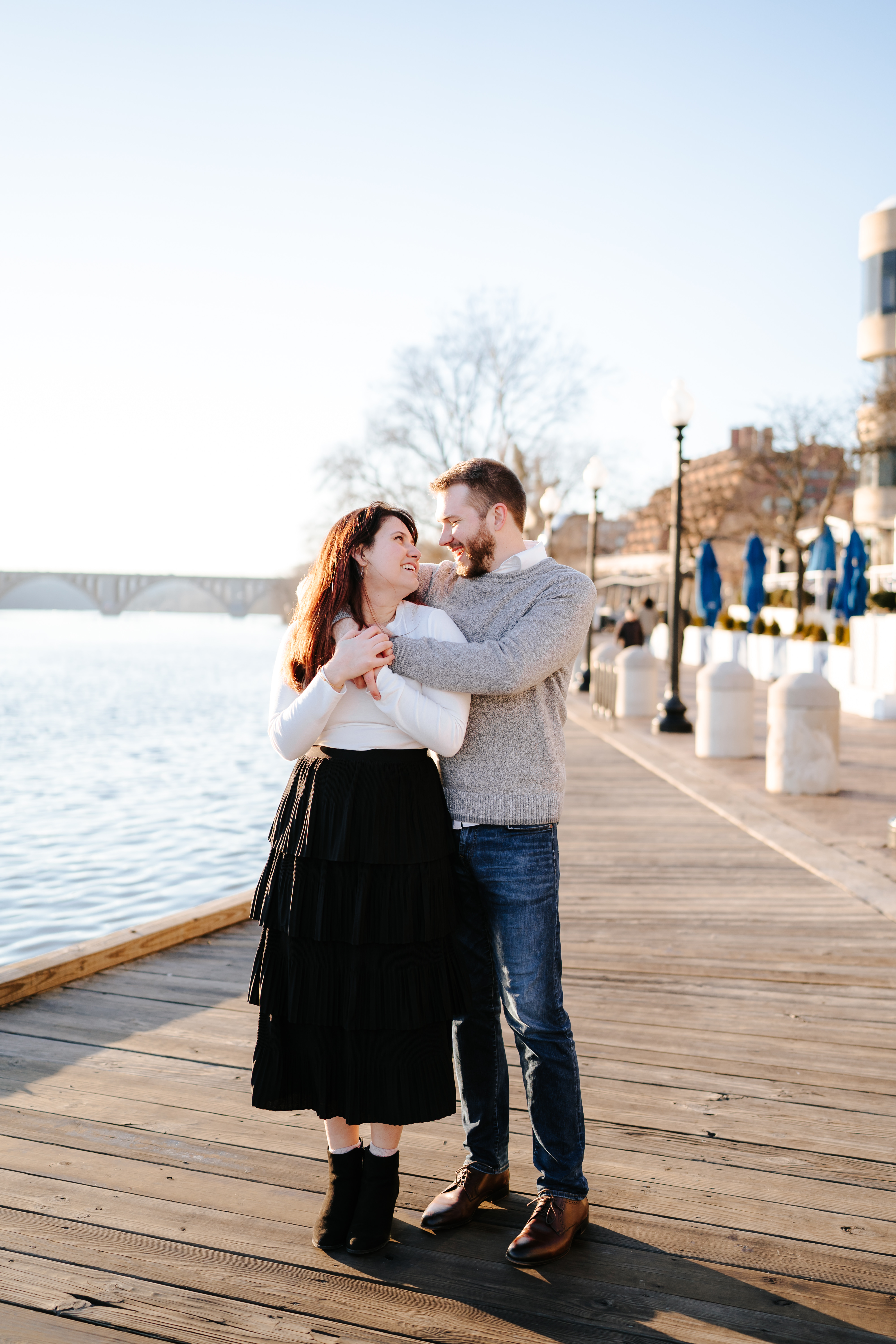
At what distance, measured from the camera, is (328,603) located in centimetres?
271

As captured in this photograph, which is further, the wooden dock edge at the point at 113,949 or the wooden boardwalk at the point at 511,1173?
the wooden dock edge at the point at 113,949

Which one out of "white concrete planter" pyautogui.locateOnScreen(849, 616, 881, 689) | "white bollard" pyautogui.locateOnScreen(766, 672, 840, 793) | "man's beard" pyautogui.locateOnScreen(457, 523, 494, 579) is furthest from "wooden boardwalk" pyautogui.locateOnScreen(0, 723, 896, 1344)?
"white concrete planter" pyautogui.locateOnScreen(849, 616, 881, 689)

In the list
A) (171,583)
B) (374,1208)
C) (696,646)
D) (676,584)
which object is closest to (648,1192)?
(374,1208)

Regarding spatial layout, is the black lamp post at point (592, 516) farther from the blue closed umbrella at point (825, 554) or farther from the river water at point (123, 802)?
the river water at point (123, 802)

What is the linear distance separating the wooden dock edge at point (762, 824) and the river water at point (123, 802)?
12.5 ft

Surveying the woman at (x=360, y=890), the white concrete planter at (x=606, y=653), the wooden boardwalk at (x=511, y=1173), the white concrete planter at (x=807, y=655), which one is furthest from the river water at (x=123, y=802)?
the white concrete planter at (x=807, y=655)

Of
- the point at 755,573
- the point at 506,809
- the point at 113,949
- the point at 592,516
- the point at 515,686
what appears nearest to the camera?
the point at 515,686

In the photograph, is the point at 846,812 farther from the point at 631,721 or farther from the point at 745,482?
the point at 745,482

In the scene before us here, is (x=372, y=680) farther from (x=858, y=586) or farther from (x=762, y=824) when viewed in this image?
(x=858, y=586)

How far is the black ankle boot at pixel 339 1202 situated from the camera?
8.80ft

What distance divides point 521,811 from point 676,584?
11.8 metres

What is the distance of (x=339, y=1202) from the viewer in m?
2.70

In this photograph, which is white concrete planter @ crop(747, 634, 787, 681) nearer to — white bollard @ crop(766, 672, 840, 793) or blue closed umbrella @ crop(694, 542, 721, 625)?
blue closed umbrella @ crop(694, 542, 721, 625)

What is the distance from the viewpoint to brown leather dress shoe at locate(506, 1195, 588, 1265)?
8.64 ft
